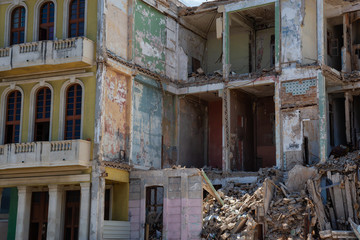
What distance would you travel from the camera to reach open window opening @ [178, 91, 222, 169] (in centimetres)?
3419

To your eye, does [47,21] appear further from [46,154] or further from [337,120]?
[337,120]

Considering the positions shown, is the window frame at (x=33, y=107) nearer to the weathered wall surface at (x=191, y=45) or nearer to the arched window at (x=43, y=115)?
the arched window at (x=43, y=115)

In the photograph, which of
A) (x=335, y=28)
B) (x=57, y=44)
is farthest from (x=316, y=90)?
(x=57, y=44)

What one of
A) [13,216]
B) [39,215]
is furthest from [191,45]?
[13,216]

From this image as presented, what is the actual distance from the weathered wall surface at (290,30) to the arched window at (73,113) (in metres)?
10.3

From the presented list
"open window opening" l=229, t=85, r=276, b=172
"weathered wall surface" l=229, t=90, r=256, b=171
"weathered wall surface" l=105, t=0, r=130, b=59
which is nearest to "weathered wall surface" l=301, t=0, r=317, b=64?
"open window opening" l=229, t=85, r=276, b=172

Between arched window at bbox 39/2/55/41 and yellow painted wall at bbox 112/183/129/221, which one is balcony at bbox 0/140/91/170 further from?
arched window at bbox 39/2/55/41

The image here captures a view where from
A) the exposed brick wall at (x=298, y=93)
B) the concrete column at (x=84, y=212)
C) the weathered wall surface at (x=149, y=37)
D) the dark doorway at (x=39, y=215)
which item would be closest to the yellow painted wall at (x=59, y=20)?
the weathered wall surface at (x=149, y=37)

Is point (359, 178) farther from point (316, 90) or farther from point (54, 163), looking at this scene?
point (54, 163)

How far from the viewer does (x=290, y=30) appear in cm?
3109

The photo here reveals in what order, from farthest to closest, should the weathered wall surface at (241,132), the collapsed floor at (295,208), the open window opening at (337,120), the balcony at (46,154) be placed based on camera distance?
the open window opening at (337,120), the weathered wall surface at (241,132), the balcony at (46,154), the collapsed floor at (295,208)

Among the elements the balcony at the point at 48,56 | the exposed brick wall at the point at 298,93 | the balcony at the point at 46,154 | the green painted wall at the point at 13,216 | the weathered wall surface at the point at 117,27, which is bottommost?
the green painted wall at the point at 13,216

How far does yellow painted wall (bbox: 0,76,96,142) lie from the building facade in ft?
0.20

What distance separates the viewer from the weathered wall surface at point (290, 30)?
30.9 metres
